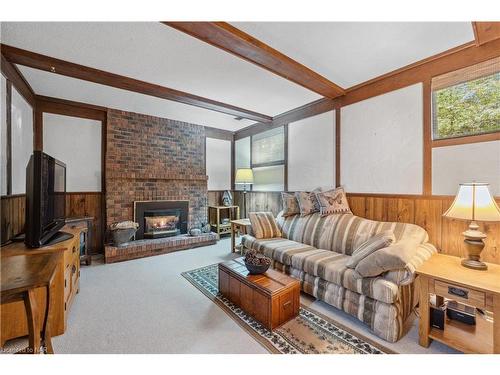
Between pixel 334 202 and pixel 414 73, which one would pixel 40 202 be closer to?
pixel 334 202

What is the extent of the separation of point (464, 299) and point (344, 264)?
0.85 metres

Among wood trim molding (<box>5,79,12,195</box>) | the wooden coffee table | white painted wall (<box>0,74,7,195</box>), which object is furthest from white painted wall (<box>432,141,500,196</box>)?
wood trim molding (<box>5,79,12,195</box>)

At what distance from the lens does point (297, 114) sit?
3.85m

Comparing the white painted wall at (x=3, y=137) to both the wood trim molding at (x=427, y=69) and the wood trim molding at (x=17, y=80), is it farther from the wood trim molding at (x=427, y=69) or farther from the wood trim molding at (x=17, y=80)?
the wood trim molding at (x=427, y=69)

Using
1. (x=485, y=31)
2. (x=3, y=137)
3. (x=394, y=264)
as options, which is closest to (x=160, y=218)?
(x=3, y=137)

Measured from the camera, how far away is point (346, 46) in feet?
6.72

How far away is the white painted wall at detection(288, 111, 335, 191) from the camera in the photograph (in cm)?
335

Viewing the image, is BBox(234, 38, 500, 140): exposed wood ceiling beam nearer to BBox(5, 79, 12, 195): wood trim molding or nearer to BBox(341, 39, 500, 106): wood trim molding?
BBox(341, 39, 500, 106): wood trim molding

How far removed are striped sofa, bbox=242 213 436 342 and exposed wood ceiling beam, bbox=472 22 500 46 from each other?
5.84ft

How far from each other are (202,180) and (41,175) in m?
3.07

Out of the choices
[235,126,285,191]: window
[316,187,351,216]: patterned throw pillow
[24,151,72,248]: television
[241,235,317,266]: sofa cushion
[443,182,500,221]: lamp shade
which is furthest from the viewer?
[235,126,285,191]: window

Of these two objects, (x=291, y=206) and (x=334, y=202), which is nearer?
(x=334, y=202)

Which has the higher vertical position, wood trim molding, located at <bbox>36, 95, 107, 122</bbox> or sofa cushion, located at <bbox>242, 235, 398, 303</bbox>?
wood trim molding, located at <bbox>36, 95, 107, 122</bbox>
